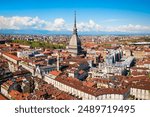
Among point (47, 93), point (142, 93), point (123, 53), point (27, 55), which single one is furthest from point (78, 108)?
point (123, 53)

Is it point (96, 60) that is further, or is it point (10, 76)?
point (96, 60)

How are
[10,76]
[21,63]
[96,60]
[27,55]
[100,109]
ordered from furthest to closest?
[27,55] → [96,60] → [21,63] → [10,76] → [100,109]

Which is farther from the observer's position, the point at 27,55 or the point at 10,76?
the point at 27,55

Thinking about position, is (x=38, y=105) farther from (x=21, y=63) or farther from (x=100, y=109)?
(x=21, y=63)

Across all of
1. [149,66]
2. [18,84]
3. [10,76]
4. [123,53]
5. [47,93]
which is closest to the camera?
[47,93]

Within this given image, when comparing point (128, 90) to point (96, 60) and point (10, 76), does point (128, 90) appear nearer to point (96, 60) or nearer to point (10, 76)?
point (10, 76)

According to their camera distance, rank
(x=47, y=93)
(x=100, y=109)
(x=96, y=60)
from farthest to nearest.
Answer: (x=96, y=60) < (x=47, y=93) < (x=100, y=109)

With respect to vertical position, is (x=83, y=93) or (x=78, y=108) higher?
(x=78, y=108)

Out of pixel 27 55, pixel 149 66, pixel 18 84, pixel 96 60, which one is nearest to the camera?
pixel 18 84

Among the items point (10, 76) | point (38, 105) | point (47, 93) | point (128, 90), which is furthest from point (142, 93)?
point (10, 76)
